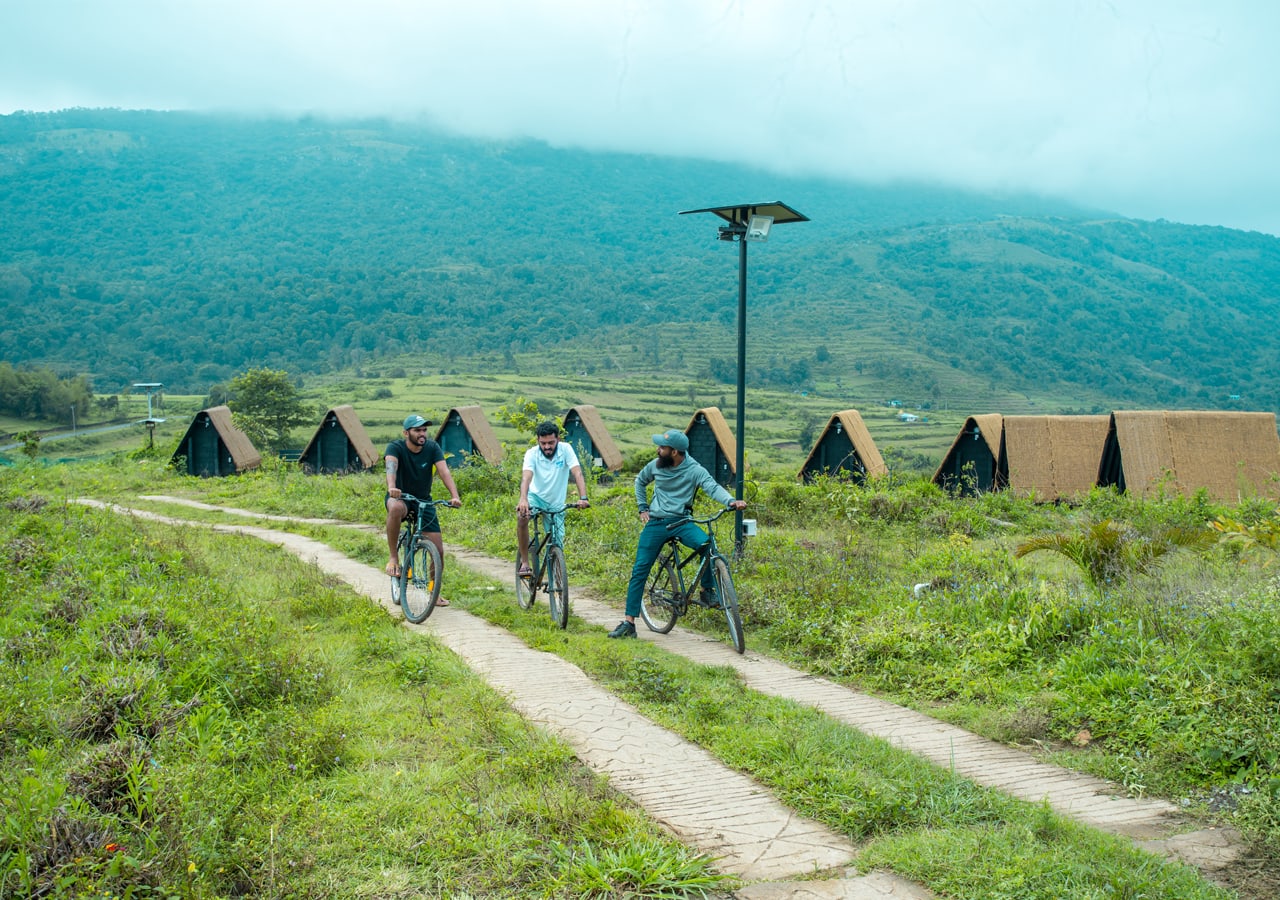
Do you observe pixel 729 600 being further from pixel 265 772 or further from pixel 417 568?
pixel 265 772

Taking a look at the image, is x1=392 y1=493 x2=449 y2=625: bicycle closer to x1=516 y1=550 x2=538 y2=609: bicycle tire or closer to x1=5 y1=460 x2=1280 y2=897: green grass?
x1=5 y1=460 x2=1280 y2=897: green grass

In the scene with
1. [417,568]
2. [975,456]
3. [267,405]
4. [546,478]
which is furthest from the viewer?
[267,405]

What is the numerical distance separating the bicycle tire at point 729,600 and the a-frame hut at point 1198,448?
14.0 m

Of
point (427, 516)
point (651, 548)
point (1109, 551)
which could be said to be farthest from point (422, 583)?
point (1109, 551)

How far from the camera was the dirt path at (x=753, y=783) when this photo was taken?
162 inches

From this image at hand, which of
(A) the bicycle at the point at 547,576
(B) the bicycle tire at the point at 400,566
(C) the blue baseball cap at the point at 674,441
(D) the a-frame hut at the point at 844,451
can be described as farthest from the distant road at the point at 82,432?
(C) the blue baseball cap at the point at 674,441

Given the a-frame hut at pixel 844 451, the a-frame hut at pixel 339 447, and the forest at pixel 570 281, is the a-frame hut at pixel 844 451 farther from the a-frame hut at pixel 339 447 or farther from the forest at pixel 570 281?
the forest at pixel 570 281

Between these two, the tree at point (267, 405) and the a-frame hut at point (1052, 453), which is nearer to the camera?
the a-frame hut at point (1052, 453)

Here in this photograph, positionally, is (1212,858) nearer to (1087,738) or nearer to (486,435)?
(1087,738)

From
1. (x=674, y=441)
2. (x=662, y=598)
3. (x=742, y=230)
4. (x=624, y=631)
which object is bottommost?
(x=624, y=631)

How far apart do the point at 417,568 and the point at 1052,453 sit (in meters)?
16.7

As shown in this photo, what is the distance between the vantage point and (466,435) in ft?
98.0

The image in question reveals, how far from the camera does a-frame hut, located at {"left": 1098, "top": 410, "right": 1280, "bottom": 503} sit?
19.3 metres

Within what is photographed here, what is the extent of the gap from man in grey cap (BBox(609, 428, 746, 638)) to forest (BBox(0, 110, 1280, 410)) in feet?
213
